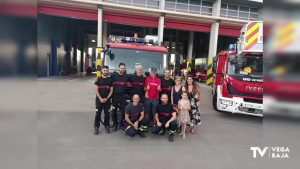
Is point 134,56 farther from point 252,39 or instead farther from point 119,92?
point 252,39

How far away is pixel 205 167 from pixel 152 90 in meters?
2.42

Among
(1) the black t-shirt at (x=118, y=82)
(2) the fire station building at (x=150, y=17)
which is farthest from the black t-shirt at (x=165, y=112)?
(2) the fire station building at (x=150, y=17)

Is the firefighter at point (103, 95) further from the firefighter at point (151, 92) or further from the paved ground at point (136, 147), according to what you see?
the firefighter at point (151, 92)

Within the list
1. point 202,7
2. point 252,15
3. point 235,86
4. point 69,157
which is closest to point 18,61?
point 69,157

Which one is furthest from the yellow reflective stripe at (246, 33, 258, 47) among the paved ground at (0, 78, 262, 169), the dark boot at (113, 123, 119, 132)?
the dark boot at (113, 123, 119, 132)

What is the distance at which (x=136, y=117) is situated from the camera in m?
5.69

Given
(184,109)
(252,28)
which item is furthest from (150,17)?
(184,109)

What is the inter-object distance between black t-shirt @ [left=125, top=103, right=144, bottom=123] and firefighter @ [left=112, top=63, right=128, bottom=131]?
16.6 inches

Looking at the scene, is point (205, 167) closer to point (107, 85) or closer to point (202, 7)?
point (107, 85)

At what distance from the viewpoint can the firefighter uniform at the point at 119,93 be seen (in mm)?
5918

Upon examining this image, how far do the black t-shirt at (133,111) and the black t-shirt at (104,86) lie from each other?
0.60 metres

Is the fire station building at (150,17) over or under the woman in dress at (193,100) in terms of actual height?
over

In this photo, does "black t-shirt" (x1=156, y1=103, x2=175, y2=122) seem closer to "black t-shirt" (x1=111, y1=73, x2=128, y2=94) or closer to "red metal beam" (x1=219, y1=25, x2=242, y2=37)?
"black t-shirt" (x1=111, y1=73, x2=128, y2=94)

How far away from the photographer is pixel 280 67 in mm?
1138
